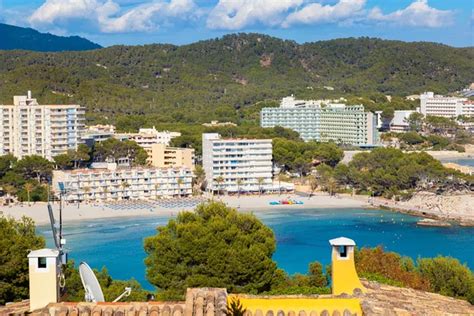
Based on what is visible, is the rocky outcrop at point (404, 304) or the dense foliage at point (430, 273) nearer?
the rocky outcrop at point (404, 304)

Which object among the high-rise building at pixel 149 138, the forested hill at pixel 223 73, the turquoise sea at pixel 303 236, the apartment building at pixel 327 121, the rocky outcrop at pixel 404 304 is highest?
the forested hill at pixel 223 73

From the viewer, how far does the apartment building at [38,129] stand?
4331cm

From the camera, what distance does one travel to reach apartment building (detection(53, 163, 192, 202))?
3709 centimetres

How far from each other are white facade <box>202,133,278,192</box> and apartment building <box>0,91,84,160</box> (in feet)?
24.6

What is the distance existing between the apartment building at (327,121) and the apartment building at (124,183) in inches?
836

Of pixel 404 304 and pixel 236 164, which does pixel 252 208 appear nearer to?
pixel 236 164

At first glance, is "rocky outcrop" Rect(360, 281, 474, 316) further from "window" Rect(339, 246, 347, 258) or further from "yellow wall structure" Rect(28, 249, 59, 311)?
"yellow wall structure" Rect(28, 249, 59, 311)

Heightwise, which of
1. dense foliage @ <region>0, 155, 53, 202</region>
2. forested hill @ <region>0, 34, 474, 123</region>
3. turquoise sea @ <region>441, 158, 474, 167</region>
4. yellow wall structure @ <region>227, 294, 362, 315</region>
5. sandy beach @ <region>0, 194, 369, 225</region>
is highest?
forested hill @ <region>0, 34, 474, 123</region>

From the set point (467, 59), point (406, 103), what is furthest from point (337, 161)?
point (467, 59)

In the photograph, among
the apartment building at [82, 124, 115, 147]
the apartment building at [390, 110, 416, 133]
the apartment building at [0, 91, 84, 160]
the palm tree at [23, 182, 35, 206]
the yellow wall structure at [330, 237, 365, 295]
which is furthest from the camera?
the apartment building at [390, 110, 416, 133]

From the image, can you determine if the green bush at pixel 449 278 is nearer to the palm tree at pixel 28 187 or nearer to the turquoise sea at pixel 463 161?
the palm tree at pixel 28 187

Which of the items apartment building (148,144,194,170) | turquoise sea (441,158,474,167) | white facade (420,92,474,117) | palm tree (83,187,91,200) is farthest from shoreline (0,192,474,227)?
white facade (420,92,474,117)

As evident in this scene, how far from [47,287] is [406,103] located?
6903 centimetres

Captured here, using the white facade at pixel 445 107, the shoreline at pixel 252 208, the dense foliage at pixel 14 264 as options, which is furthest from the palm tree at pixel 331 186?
the white facade at pixel 445 107
